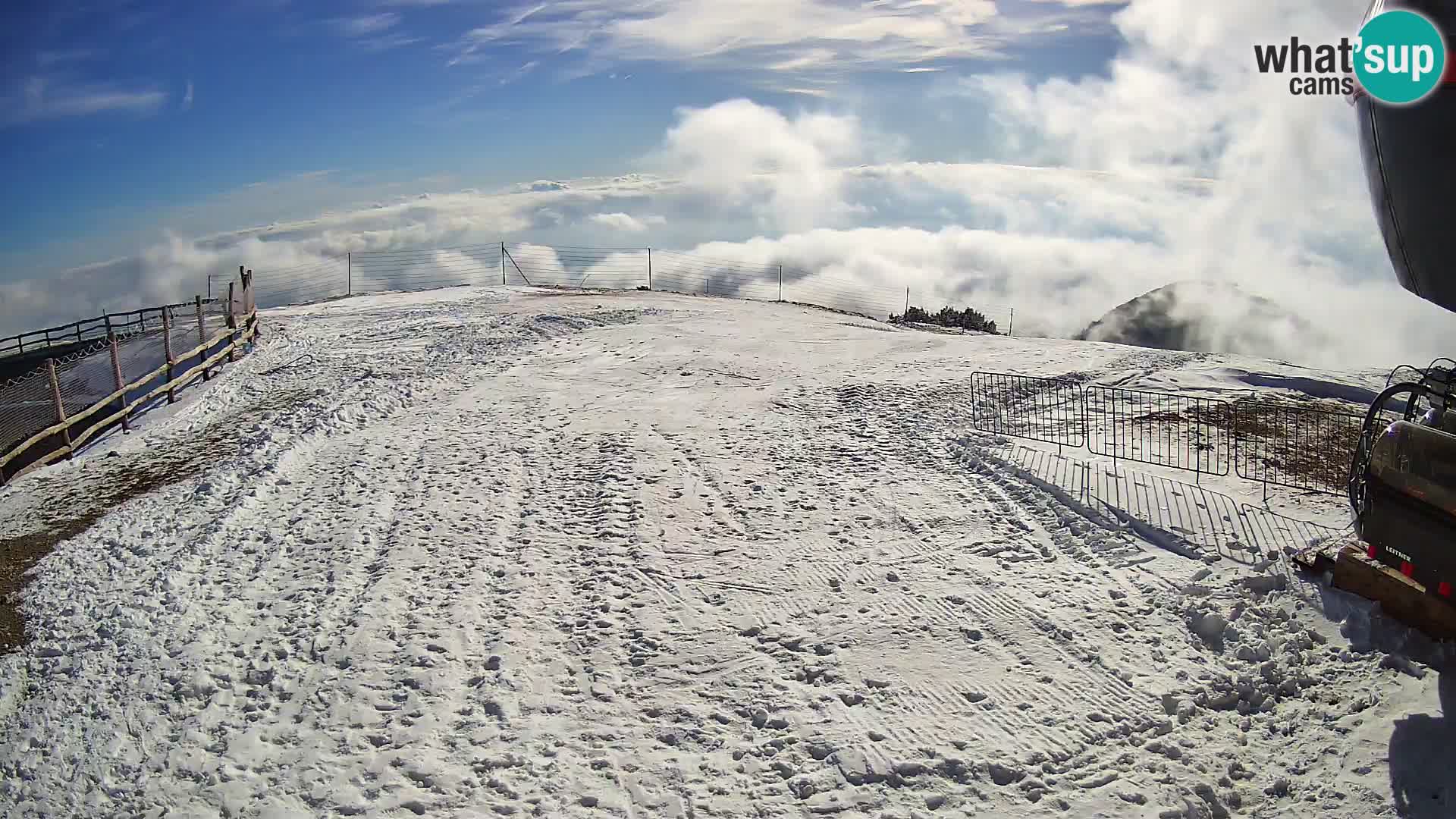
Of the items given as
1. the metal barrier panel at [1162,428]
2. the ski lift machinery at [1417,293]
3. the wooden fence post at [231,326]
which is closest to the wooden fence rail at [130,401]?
the wooden fence post at [231,326]

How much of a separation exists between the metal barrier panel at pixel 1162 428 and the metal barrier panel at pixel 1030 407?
0.26m

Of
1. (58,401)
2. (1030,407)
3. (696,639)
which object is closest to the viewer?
(696,639)

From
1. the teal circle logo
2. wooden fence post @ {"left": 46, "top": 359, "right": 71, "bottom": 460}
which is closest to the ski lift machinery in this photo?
the teal circle logo

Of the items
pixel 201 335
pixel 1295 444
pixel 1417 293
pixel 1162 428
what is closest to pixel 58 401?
pixel 201 335

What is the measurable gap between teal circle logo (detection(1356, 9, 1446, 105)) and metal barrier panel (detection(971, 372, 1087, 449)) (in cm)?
738

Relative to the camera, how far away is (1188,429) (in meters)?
12.1

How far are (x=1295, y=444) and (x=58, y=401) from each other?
18.6m

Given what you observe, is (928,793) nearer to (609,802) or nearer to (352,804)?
(609,802)

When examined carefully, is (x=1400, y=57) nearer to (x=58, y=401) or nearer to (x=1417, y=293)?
(x=1417, y=293)

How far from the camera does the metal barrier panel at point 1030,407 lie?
499 inches

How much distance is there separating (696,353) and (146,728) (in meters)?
13.5

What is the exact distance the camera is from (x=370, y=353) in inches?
790

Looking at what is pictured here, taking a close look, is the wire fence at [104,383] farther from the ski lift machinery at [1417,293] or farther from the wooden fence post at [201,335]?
the ski lift machinery at [1417,293]

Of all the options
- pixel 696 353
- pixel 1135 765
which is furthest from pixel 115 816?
pixel 696 353
